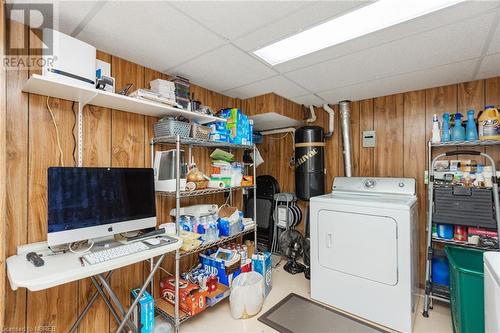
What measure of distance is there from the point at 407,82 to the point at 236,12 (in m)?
1.95

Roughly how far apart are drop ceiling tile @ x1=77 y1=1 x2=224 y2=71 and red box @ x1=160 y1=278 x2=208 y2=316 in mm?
1874

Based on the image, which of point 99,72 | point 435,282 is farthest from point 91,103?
point 435,282

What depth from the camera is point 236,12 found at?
136 cm

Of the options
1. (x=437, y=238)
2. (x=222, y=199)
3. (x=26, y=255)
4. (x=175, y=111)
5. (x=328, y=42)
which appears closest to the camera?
(x=26, y=255)

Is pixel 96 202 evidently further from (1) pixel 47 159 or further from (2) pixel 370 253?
(2) pixel 370 253

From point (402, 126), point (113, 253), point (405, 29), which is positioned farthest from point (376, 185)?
point (113, 253)

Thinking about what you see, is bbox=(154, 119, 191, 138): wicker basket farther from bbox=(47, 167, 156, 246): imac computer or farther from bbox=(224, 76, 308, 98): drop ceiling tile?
bbox=(224, 76, 308, 98): drop ceiling tile

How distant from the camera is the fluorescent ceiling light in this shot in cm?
133

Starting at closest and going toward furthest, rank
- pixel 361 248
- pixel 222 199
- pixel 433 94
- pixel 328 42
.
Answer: pixel 328 42 → pixel 361 248 → pixel 433 94 → pixel 222 199

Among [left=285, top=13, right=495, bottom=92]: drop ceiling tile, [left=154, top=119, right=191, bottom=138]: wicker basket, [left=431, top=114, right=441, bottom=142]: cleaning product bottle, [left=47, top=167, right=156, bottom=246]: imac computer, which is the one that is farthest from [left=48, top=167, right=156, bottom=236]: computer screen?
[left=431, top=114, right=441, bottom=142]: cleaning product bottle

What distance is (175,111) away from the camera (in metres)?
2.00

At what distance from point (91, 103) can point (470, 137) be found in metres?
3.17

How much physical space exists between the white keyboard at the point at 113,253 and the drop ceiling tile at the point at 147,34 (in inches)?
53.7

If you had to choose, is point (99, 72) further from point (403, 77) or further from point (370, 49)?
point (403, 77)
